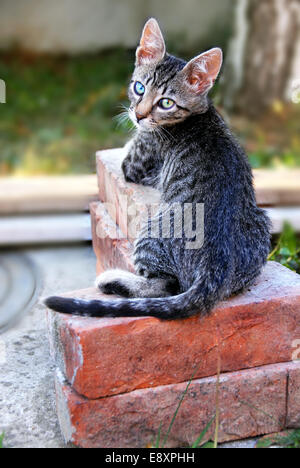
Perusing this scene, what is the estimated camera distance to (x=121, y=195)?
10.5ft

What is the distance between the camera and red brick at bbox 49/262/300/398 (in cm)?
229

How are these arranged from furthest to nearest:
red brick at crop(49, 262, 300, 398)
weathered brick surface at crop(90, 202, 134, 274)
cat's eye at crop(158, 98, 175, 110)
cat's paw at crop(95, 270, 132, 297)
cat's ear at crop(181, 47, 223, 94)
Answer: weathered brick surface at crop(90, 202, 134, 274) → cat's eye at crop(158, 98, 175, 110) → cat's ear at crop(181, 47, 223, 94) → cat's paw at crop(95, 270, 132, 297) → red brick at crop(49, 262, 300, 398)

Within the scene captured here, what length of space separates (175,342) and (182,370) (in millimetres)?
127

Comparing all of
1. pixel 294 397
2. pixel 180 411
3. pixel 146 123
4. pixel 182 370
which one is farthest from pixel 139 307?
pixel 146 123

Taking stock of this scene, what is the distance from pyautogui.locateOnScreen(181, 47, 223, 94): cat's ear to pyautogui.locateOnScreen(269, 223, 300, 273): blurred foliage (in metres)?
1.29

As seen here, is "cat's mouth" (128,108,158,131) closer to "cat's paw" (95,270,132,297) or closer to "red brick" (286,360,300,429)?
"cat's paw" (95,270,132,297)

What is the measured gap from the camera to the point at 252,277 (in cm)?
257

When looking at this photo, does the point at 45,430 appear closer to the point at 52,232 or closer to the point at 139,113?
the point at 139,113

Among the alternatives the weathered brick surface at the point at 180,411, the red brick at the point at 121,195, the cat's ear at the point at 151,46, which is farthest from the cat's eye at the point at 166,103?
the weathered brick surface at the point at 180,411

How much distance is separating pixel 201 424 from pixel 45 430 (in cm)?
65

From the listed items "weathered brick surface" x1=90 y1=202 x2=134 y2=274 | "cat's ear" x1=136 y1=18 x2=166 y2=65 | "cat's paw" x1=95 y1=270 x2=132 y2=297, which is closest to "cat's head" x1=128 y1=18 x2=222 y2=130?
"cat's ear" x1=136 y1=18 x2=166 y2=65

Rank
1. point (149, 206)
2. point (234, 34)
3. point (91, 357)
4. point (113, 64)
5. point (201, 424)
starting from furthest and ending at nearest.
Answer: point (113, 64), point (234, 34), point (149, 206), point (201, 424), point (91, 357)

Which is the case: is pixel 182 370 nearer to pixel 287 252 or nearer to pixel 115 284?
pixel 115 284
